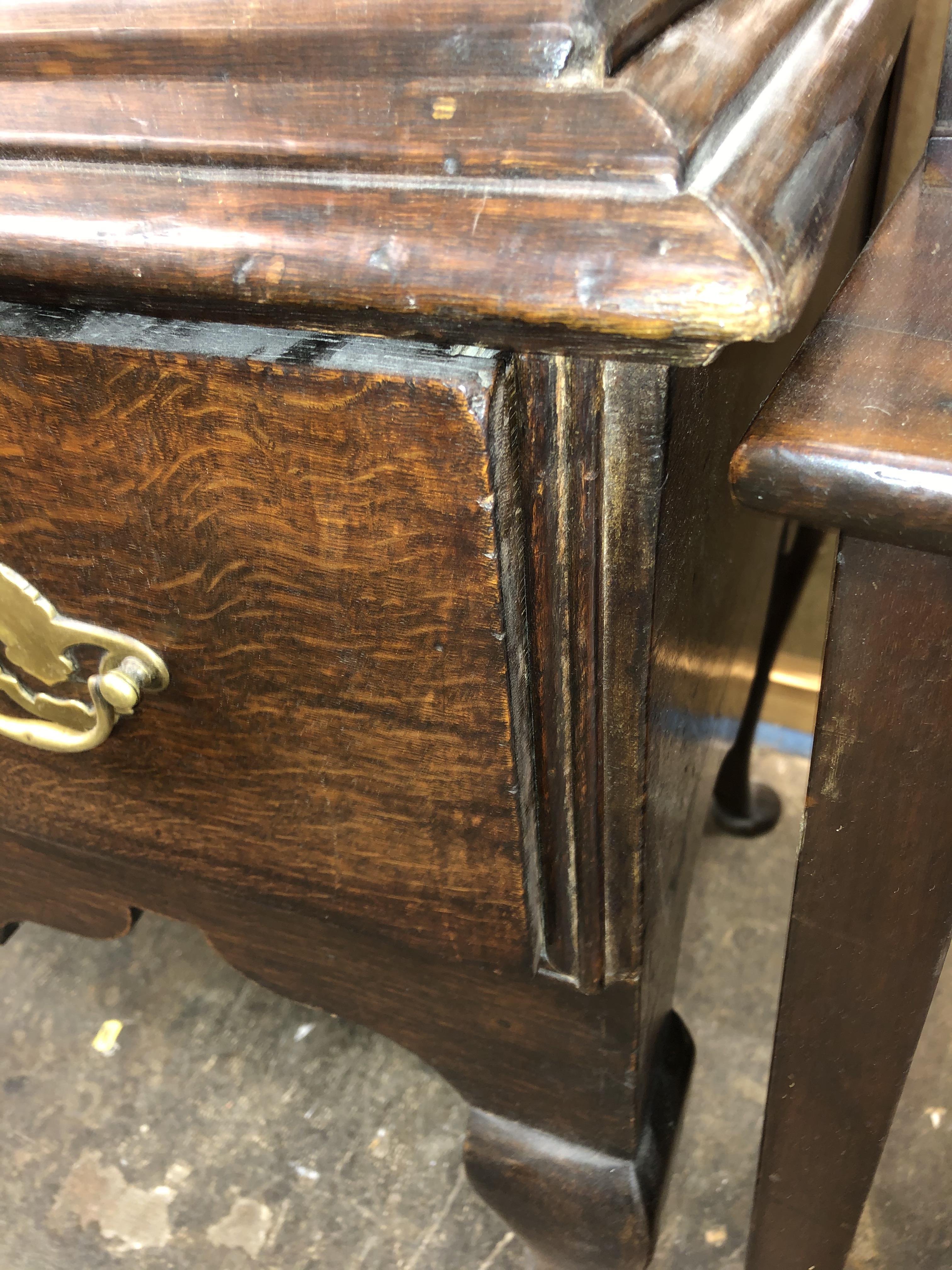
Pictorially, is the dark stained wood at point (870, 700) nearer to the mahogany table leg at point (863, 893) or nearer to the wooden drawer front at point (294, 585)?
the mahogany table leg at point (863, 893)

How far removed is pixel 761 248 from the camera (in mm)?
266

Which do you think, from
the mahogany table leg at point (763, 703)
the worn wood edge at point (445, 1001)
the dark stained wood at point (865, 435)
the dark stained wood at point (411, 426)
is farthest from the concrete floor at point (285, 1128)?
the dark stained wood at point (865, 435)

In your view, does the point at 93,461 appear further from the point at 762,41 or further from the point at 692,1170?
the point at 692,1170

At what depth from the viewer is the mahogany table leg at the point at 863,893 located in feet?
1.05

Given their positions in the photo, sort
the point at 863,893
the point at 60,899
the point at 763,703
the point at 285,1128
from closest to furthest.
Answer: the point at 863,893 → the point at 60,899 → the point at 285,1128 → the point at 763,703

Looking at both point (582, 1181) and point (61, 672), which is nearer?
point (61, 672)

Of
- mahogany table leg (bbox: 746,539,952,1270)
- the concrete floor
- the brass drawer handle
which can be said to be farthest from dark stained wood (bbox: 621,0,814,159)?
the concrete floor

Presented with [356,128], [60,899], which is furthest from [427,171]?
[60,899]

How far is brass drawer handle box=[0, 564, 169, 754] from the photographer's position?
0.42 meters

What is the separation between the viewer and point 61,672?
45cm

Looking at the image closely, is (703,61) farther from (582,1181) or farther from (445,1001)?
(582,1181)

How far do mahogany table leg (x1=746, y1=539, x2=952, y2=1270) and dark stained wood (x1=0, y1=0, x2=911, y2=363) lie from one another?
105 mm

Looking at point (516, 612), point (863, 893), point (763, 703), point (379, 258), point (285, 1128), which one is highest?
point (379, 258)

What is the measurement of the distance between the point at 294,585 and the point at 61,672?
0.47 ft
